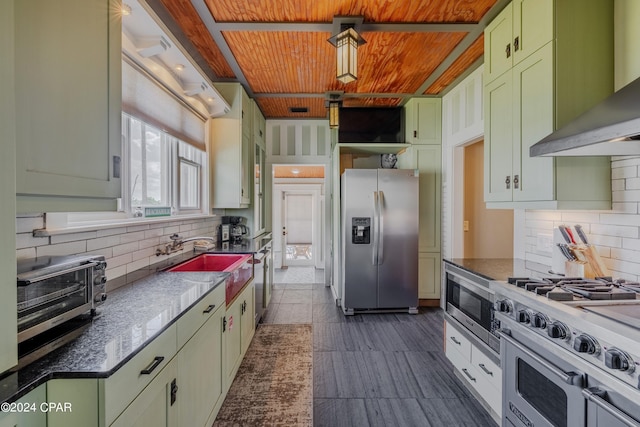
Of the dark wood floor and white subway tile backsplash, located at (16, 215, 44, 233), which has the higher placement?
white subway tile backsplash, located at (16, 215, 44, 233)

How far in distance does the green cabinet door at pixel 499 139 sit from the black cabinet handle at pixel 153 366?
7.60 feet

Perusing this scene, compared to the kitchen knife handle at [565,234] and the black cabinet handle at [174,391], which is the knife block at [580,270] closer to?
the kitchen knife handle at [565,234]

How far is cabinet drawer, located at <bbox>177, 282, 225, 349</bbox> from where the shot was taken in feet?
4.26

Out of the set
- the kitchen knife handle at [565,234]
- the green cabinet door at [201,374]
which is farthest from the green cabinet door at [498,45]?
the green cabinet door at [201,374]

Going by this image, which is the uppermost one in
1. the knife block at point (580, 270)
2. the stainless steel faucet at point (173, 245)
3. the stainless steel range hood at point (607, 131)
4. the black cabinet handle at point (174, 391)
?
the stainless steel range hood at point (607, 131)

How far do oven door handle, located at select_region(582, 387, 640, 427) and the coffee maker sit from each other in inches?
130

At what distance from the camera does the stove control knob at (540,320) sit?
1.32m

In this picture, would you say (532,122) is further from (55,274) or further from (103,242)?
(103,242)

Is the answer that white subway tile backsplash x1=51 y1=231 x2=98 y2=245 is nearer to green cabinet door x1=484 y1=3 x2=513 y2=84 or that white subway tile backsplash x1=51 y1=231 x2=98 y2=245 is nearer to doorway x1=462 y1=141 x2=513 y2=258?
green cabinet door x1=484 y1=3 x2=513 y2=84

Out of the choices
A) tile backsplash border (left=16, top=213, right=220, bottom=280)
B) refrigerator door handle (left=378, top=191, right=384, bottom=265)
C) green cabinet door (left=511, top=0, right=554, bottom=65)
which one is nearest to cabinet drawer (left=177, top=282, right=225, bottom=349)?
tile backsplash border (left=16, top=213, right=220, bottom=280)

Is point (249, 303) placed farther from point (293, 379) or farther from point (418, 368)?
point (418, 368)

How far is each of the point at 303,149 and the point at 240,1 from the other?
289 cm

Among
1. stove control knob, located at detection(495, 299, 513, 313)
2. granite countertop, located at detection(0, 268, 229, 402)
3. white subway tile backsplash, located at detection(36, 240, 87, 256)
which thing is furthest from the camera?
stove control knob, located at detection(495, 299, 513, 313)

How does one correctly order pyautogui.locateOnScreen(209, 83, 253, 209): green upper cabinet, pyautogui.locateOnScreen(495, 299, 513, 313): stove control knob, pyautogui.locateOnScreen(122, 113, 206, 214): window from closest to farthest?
pyautogui.locateOnScreen(495, 299, 513, 313): stove control knob → pyautogui.locateOnScreen(122, 113, 206, 214): window → pyautogui.locateOnScreen(209, 83, 253, 209): green upper cabinet
